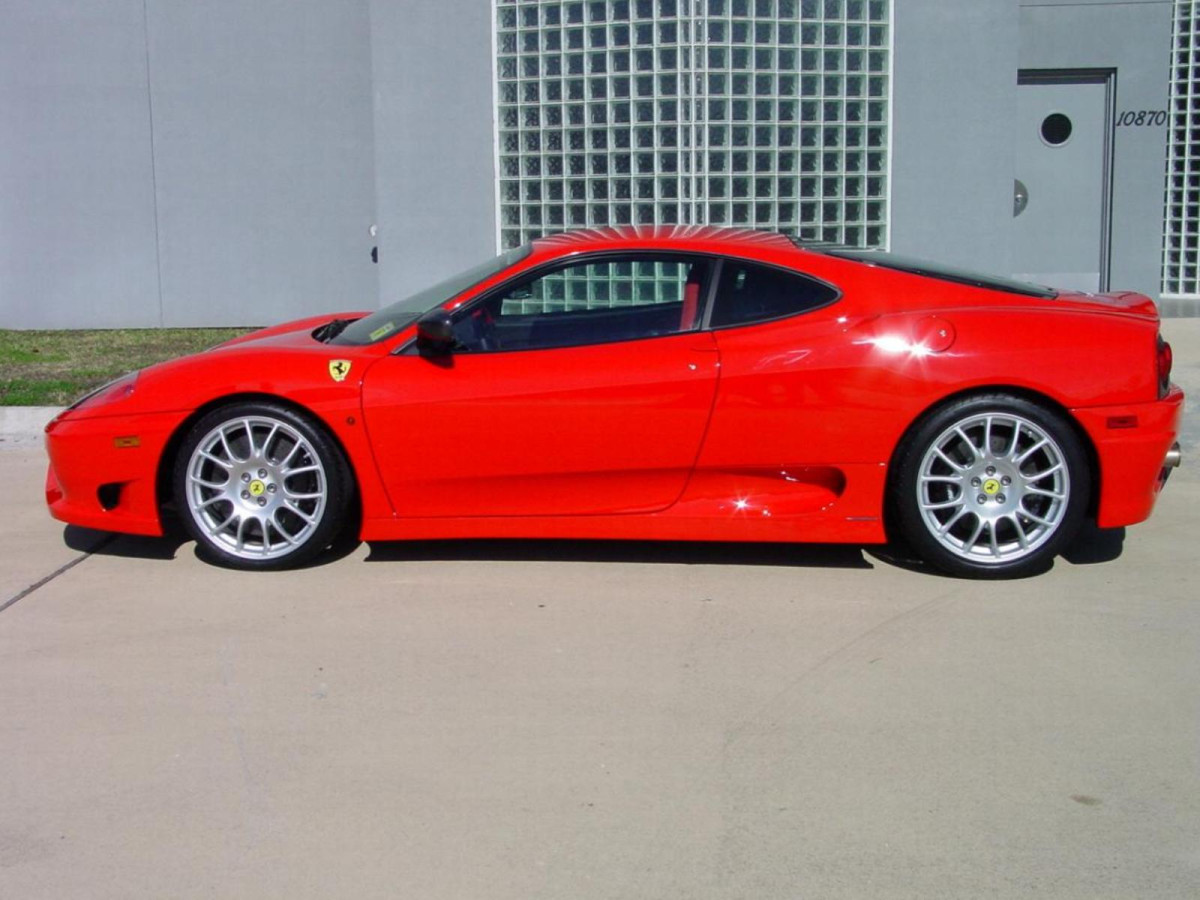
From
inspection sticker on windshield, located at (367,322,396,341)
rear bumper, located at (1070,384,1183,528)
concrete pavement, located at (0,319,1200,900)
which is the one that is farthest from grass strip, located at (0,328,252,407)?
rear bumper, located at (1070,384,1183,528)

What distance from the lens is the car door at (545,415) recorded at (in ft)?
17.0

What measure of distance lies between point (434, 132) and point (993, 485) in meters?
6.47

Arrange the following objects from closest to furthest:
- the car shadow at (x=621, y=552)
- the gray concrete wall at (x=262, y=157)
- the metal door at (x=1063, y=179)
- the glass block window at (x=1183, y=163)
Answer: the car shadow at (x=621, y=552), the gray concrete wall at (x=262, y=157), the metal door at (x=1063, y=179), the glass block window at (x=1183, y=163)

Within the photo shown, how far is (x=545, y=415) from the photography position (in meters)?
5.19

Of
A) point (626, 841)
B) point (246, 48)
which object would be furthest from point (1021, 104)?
point (626, 841)

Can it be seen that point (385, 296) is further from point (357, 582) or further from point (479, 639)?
point (479, 639)

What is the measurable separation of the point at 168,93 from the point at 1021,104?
Answer: 712 centimetres

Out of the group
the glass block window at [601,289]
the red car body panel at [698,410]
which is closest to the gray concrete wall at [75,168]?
the red car body panel at [698,410]

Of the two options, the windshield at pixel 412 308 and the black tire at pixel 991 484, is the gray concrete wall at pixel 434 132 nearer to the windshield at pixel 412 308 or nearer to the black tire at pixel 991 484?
the windshield at pixel 412 308

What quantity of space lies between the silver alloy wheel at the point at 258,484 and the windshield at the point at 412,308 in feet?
1.72

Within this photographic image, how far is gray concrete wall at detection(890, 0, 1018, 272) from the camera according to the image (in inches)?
396

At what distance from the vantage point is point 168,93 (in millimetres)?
11586

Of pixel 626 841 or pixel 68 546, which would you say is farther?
pixel 68 546

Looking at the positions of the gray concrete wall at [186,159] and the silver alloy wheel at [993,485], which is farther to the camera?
the gray concrete wall at [186,159]
